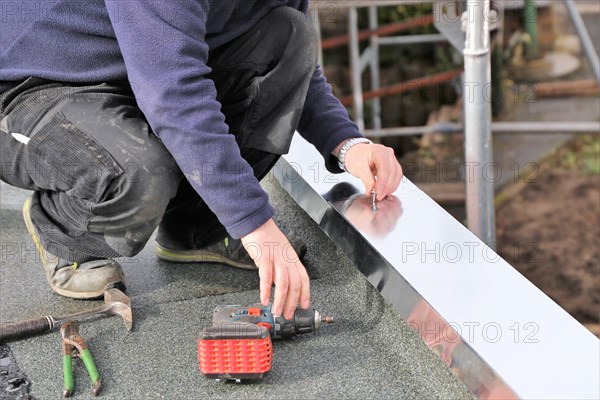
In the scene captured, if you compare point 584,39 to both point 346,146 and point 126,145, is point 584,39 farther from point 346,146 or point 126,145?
→ point 126,145

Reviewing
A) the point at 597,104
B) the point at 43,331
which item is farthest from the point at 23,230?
the point at 597,104

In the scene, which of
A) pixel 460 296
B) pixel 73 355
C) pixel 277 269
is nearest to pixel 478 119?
pixel 460 296

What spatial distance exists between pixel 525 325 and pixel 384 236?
17.1 inches

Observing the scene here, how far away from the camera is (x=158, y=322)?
172cm

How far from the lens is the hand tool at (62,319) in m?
1.64

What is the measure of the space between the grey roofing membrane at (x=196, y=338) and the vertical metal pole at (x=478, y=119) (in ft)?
2.54

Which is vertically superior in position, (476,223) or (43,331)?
(43,331)

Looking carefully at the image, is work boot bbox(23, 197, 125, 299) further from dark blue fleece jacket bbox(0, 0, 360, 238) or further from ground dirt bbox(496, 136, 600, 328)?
ground dirt bbox(496, 136, 600, 328)

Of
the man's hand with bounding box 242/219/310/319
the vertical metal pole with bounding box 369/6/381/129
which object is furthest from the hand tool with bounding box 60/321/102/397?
the vertical metal pole with bounding box 369/6/381/129

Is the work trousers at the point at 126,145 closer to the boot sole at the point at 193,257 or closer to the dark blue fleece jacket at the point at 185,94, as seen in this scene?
the boot sole at the point at 193,257

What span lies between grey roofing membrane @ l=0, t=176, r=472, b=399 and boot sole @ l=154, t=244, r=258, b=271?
0.6 inches

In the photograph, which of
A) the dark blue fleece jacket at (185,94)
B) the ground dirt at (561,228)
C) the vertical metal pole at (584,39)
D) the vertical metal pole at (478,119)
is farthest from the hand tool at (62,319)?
the vertical metal pole at (584,39)

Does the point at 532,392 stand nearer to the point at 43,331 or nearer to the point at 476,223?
the point at 43,331

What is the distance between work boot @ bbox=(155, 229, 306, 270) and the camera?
1940mm
